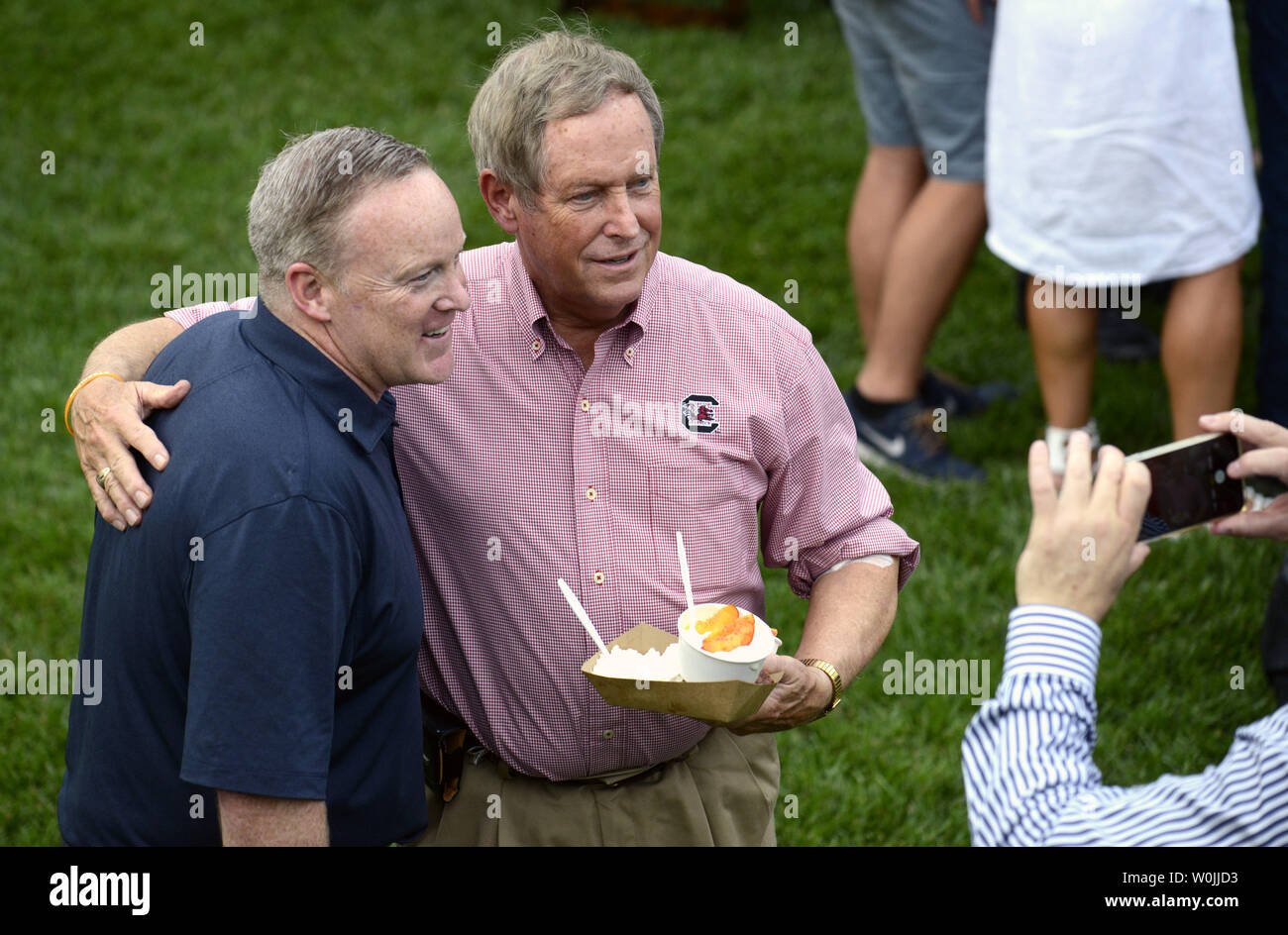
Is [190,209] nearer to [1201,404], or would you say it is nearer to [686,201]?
A: [686,201]

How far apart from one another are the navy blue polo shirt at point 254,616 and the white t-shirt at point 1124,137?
3.01 metres

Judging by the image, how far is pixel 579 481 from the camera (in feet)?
8.24

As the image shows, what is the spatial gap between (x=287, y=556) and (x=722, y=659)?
2.12ft

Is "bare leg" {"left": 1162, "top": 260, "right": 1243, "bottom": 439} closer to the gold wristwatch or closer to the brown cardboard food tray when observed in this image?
the gold wristwatch

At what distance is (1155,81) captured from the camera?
4.39m

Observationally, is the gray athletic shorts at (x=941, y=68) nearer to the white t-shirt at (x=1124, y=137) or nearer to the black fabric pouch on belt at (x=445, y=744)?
the white t-shirt at (x=1124, y=137)

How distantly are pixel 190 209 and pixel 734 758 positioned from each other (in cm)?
509

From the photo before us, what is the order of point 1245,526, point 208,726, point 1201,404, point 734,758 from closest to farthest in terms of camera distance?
1. point 208,726
2. point 1245,526
3. point 734,758
4. point 1201,404

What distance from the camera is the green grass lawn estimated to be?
4.00 meters

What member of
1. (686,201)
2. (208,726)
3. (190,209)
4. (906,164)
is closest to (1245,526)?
(208,726)

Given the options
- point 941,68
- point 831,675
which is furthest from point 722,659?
point 941,68

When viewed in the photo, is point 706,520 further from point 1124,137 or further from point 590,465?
point 1124,137

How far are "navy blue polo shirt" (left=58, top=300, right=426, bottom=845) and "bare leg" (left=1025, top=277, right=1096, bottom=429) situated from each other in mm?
3064
